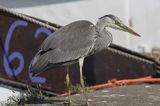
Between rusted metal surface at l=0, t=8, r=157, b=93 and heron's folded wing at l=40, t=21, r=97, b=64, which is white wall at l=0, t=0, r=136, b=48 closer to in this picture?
rusted metal surface at l=0, t=8, r=157, b=93

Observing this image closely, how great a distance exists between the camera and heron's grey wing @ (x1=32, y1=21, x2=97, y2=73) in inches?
353

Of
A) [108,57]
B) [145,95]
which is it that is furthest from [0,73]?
[145,95]

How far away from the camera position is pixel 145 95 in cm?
1002

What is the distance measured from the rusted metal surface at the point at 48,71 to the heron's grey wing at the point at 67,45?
197 cm

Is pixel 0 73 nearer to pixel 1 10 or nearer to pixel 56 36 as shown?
pixel 1 10

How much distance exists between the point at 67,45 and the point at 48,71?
2212 millimetres

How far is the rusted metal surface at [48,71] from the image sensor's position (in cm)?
1105

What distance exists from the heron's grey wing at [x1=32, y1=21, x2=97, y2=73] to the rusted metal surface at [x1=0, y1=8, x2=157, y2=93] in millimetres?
1970

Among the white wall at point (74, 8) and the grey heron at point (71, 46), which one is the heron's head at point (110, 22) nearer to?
the grey heron at point (71, 46)

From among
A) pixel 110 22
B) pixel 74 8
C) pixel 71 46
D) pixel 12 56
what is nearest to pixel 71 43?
pixel 71 46

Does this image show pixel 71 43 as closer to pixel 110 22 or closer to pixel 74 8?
pixel 110 22

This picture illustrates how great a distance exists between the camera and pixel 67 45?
9.06m

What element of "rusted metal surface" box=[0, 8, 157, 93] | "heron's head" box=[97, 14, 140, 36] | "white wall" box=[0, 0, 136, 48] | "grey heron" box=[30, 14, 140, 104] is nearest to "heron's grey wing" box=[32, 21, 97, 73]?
"grey heron" box=[30, 14, 140, 104]

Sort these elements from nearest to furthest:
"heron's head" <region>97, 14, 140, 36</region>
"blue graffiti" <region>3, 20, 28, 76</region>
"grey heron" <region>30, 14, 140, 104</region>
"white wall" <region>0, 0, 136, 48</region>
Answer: "grey heron" <region>30, 14, 140, 104</region>, "heron's head" <region>97, 14, 140, 36</region>, "blue graffiti" <region>3, 20, 28, 76</region>, "white wall" <region>0, 0, 136, 48</region>
